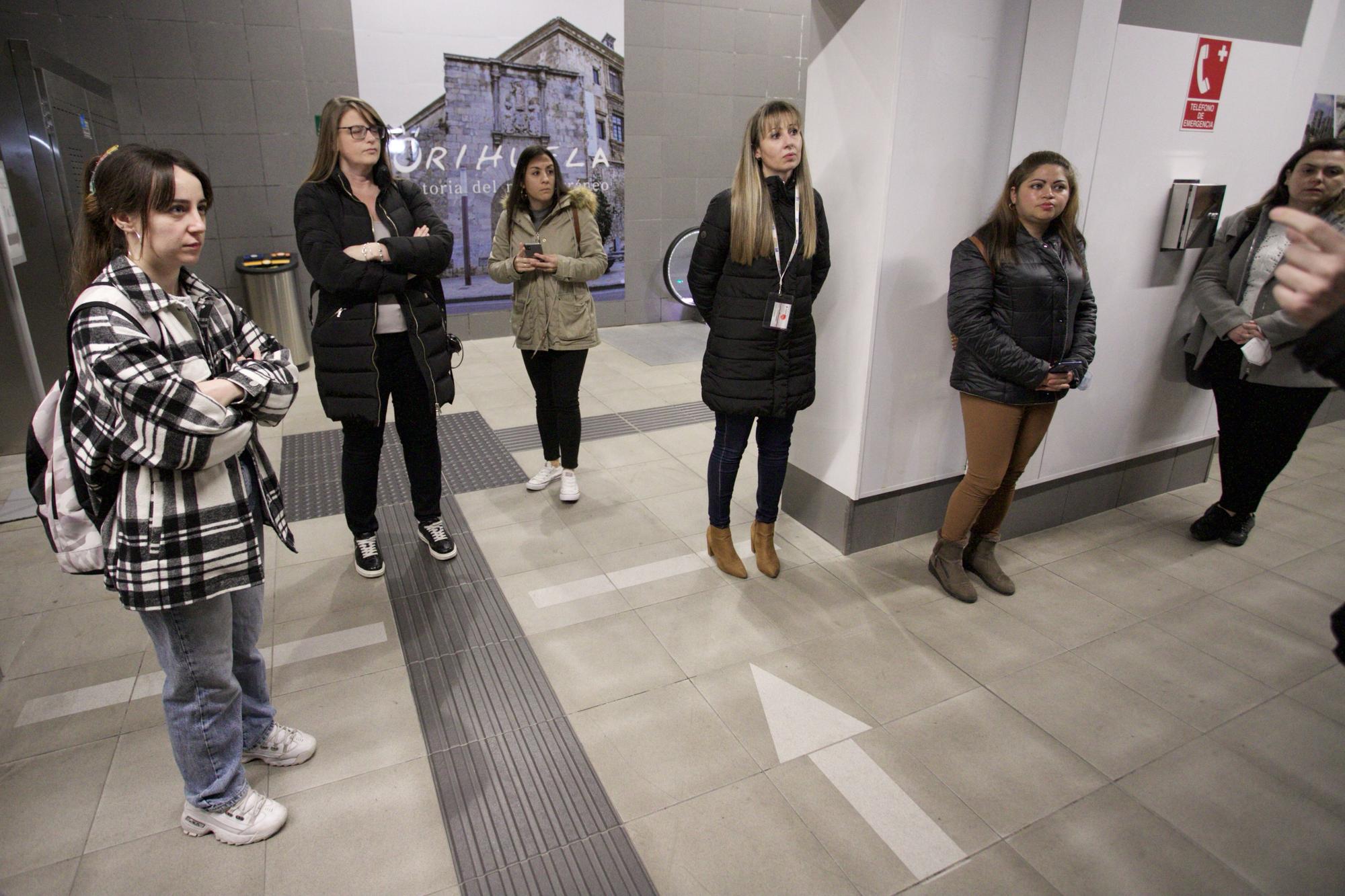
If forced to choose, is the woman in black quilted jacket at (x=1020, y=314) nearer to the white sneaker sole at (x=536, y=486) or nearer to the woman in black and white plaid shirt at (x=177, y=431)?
the white sneaker sole at (x=536, y=486)

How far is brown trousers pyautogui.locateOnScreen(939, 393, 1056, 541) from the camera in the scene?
2652mm

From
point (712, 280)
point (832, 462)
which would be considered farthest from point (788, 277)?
point (832, 462)

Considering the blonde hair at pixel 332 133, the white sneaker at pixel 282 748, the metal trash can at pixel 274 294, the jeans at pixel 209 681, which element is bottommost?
the white sneaker at pixel 282 748

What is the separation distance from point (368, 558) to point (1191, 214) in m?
3.55

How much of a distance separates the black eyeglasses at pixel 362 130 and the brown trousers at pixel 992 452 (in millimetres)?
2166

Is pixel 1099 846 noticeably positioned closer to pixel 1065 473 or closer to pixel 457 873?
pixel 457 873

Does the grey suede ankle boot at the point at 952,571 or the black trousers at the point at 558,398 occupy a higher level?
the black trousers at the point at 558,398

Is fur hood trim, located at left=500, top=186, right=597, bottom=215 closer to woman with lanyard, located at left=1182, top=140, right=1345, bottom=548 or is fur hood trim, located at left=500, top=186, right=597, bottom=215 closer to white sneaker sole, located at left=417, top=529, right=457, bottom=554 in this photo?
white sneaker sole, located at left=417, top=529, right=457, bottom=554

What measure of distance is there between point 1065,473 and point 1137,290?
0.82 metres

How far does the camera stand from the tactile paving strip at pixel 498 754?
1742 mm

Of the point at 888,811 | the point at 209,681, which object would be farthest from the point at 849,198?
the point at 209,681

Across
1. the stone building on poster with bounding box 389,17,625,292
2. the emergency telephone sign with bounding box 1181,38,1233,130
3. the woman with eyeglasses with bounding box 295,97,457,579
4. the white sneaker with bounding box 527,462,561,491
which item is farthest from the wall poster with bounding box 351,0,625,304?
the emergency telephone sign with bounding box 1181,38,1233,130

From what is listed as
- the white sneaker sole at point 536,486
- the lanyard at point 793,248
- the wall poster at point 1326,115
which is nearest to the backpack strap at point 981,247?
the lanyard at point 793,248

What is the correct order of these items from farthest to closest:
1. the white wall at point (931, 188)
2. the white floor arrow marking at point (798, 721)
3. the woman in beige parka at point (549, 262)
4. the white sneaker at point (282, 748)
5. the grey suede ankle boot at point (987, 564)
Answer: the woman in beige parka at point (549, 262) → the grey suede ankle boot at point (987, 564) → the white wall at point (931, 188) → the white floor arrow marking at point (798, 721) → the white sneaker at point (282, 748)
